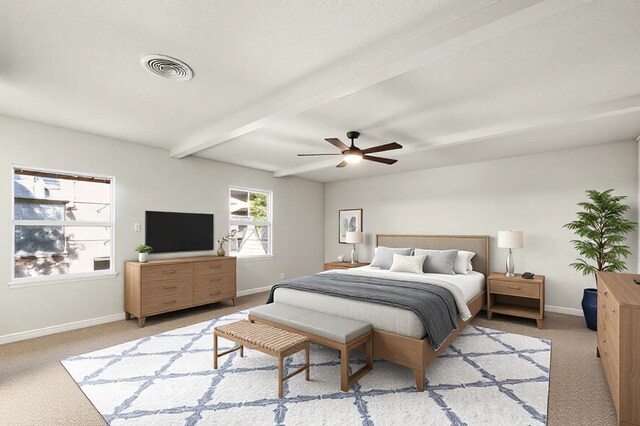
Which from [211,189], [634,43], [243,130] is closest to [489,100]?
[634,43]

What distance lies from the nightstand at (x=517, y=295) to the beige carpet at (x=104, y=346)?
0.49ft

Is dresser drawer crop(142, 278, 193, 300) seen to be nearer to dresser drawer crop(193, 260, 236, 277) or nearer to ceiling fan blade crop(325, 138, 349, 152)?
dresser drawer crop(193, 260, 236, 277)

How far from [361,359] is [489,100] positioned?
2.78 m

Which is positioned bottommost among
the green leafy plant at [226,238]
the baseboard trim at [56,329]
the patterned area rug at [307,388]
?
the patterned area rug at [307,388]

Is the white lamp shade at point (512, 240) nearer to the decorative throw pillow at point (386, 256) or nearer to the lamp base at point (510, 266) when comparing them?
the lamp base at point (510, 266)

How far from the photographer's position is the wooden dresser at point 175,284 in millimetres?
4148

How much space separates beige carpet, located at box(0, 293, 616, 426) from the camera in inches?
87.4

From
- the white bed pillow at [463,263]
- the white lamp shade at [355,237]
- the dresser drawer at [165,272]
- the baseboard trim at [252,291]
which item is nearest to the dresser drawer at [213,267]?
the dresser drawer at [165,272]

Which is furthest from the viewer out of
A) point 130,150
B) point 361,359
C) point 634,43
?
point 130,150

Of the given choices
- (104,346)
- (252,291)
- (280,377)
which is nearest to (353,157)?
(280,377)

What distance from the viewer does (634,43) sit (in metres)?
2.05

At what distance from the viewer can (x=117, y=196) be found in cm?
437

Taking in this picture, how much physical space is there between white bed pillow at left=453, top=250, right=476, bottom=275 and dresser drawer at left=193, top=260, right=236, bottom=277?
3.52 meters

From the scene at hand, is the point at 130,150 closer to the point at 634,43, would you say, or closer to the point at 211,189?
the point at 211,189
